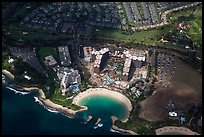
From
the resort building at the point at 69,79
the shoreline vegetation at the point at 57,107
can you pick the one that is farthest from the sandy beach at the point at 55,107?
the resort building at the point at 69,79

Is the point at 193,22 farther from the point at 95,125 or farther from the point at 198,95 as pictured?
the point at 95,125

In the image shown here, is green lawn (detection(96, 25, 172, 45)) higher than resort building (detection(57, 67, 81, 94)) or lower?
higher

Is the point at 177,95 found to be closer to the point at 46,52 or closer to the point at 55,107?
the point at 55,107

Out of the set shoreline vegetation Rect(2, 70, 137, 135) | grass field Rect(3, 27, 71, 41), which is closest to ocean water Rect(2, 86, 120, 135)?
shoreline vegetation Rect(2, 70, 137, 135)

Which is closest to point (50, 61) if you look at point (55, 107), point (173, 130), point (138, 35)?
point (55, 107)

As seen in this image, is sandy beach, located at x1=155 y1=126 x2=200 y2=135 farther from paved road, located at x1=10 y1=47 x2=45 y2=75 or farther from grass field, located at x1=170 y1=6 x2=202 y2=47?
grass field, located at x1=170 y1=6 x2=202 y2=47

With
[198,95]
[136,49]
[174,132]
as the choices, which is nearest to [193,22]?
[136,49]
